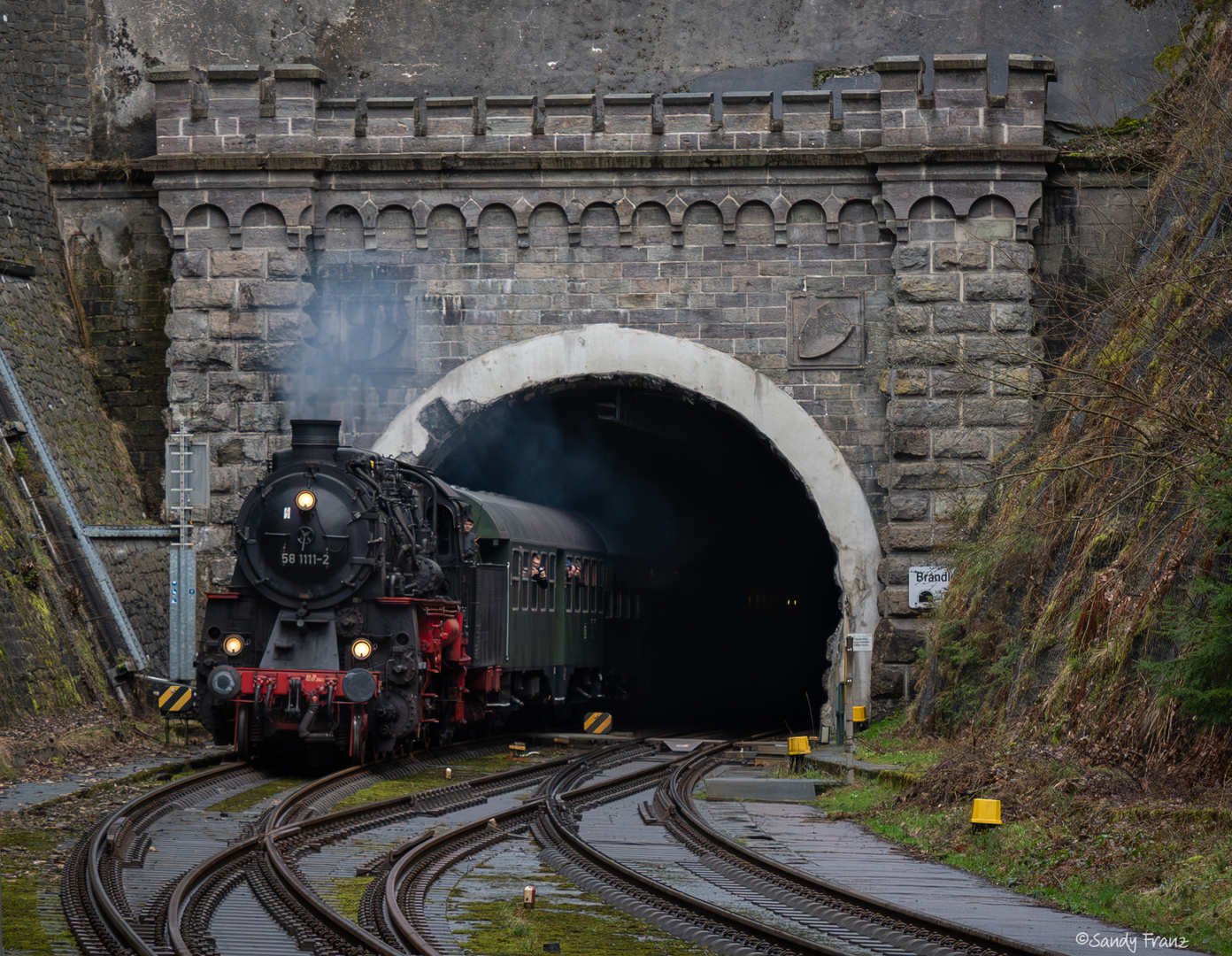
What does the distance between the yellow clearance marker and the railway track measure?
79.9 inches

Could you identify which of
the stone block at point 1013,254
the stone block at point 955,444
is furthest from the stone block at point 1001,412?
the stone block at point 1013,254

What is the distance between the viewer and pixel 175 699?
14984 mm

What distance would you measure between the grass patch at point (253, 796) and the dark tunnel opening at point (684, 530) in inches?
228

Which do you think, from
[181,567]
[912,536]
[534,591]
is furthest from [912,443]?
[181,567]

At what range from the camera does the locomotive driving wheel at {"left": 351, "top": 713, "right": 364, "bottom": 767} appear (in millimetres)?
13484

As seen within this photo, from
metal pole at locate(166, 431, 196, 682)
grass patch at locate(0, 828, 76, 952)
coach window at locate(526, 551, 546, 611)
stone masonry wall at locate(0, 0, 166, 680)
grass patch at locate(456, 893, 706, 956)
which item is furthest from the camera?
coach window at locate(526, 551, 546, 611)

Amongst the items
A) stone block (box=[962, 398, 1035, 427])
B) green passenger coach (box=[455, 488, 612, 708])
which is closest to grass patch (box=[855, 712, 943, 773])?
stone block (box=[962, 398, 1035, 427])

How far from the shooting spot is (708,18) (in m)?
19.1

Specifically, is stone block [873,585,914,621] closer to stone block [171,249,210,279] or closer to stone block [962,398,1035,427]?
stone block [962,398,1035,427]

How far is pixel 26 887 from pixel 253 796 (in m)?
4.47

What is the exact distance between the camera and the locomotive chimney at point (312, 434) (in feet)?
47.0

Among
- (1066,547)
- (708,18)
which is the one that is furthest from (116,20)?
(1066,547)

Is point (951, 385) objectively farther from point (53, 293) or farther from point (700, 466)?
point (53, 293)

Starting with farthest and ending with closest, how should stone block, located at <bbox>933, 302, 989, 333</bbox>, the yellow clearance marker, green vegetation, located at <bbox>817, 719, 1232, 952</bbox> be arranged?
stone block, located at <bbox>933, 302, 989, 333</bbox> → the yellow clearance marker → green vegetation, located at <bbox>817, 719, 1232, 952</bbox>
